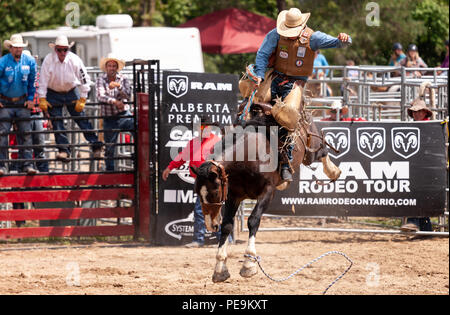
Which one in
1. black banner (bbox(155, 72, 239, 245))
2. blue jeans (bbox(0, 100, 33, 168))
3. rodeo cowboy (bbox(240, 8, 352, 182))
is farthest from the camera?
blue jeans (bbox(0, 100, 33, 168))

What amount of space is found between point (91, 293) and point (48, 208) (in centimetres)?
377

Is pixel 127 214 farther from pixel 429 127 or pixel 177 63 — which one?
pixel 177 63

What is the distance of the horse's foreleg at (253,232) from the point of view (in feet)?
24.8

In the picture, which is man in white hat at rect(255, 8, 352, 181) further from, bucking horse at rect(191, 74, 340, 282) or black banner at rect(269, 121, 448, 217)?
black banner at rect(269, 121, 448, 217)

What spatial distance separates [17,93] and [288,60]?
467 cm

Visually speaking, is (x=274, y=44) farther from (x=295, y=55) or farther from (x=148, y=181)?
(x=148, y=181)

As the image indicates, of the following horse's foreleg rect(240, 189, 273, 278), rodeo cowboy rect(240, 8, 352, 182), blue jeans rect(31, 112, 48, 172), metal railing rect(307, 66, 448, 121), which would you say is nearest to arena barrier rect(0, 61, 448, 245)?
blue jeans rect(31, 112, 48, 172)

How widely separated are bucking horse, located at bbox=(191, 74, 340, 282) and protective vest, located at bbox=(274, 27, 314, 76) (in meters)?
0.54

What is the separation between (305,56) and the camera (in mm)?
8734

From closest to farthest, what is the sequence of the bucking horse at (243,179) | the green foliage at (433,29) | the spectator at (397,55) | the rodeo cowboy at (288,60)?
the bucking horse at (243,179) → the rodeo cowboy at (288,60) → the spectator at (397,55) → the green foliage at (433,29)

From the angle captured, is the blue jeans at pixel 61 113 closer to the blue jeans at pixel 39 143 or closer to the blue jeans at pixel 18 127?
the blue jeans at pixel 39 143

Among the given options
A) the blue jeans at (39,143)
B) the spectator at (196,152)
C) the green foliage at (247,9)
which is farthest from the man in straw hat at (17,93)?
the green foliage at (247,9)

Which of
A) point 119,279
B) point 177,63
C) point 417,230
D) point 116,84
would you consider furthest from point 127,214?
point 177,63

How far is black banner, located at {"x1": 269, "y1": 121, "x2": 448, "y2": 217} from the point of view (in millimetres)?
11234
